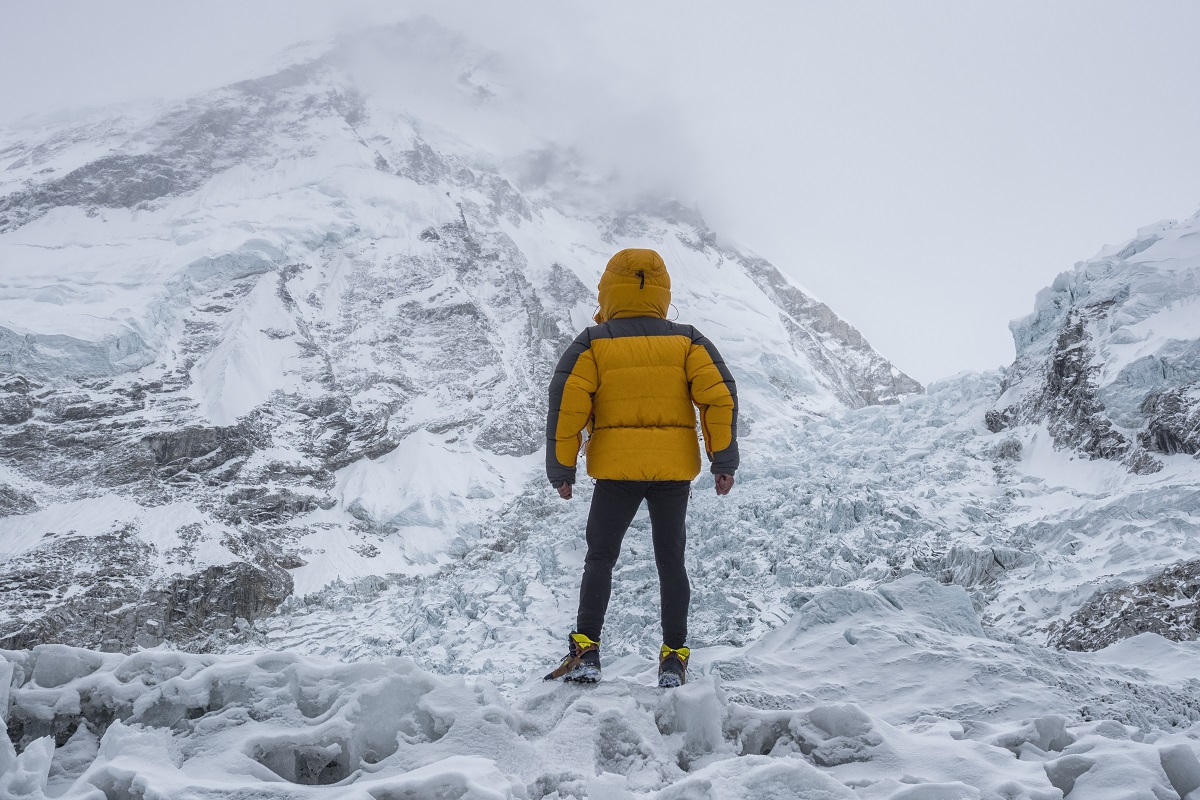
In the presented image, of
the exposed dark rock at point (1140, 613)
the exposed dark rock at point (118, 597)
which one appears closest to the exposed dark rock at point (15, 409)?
the exposed dark rock at point (118, 597)

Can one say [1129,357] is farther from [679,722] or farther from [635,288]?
[679,722]

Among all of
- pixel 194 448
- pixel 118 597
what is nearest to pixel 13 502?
pixel 194 448

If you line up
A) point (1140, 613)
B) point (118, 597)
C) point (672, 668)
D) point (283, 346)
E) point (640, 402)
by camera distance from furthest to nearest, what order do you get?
point (283, 346)
point (118, 597)
point (1140, 613)
point (640, 402)
point (672, 668)

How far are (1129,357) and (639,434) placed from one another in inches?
1178

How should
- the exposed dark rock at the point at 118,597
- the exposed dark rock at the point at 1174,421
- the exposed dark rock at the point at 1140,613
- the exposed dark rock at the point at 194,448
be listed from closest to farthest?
the exposed dark rock at the point at 1140,613
the exposed dark rock at the point at 1174,421
the exposed dark rock at the point at 118,597
the exposed dark rock at the point at 194,448

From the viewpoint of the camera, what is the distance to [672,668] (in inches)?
133

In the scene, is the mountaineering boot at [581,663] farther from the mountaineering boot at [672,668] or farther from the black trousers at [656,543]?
the mountaineering boot at [672,668]

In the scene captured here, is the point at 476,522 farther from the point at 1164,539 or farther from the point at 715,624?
the point at 1164,539

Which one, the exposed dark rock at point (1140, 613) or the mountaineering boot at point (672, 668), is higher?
the mountaineering boot at point (672, 668)

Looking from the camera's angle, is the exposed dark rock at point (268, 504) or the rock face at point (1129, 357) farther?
the exposed dark rock at point (268, 504)

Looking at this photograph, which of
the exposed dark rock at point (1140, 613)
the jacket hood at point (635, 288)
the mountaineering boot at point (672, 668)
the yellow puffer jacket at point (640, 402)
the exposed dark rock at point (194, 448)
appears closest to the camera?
the mountaineering boot at point (672, 668)

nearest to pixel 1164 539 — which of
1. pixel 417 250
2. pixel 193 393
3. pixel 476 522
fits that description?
pixel 476 522

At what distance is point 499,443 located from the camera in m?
88.9

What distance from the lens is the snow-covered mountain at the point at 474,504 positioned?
8.71 feet
